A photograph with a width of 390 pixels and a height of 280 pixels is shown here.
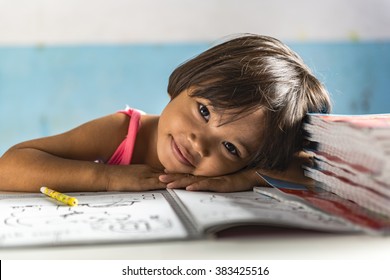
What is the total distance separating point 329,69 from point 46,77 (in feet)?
3.39

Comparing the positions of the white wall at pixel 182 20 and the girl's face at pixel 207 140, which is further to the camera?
the white wall at pixel 182 20

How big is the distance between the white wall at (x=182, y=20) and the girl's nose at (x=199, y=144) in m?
1.04

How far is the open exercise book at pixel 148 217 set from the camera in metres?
0.53

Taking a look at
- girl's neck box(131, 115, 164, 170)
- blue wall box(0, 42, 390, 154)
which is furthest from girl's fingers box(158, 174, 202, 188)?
blue wall box(0, 42, 390, 154)

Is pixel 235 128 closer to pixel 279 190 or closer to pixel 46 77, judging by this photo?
pixel 279 190

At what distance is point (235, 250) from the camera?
1.69ft

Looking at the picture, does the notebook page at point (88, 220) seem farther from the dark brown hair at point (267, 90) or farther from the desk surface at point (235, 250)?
the dark brown hair at point (267, 90)

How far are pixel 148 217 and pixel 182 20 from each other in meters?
1.41

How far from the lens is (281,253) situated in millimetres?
512

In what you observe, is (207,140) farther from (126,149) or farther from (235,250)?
(235,250)

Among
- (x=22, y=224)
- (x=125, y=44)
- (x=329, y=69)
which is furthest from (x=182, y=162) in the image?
(x=329, y=69)

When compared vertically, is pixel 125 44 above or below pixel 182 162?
above

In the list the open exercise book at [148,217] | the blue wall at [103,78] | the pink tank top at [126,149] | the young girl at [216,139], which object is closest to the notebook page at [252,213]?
the open exercise book at [148,217]

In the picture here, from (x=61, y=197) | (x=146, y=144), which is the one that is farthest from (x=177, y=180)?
(x=146, y=144)
